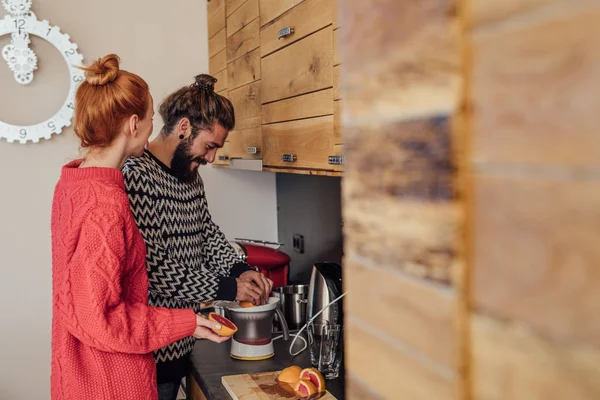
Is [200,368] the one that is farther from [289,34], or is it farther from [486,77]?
[486,77]

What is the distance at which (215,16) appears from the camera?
3.10m

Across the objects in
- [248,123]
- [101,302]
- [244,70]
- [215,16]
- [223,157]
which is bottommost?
[101,302]

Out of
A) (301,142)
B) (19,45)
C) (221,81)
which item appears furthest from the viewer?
(221,81)

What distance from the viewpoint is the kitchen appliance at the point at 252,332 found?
210 centimetres

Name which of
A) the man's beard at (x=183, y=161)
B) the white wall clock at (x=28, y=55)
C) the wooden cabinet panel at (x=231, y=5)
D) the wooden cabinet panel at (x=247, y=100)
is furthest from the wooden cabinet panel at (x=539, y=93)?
the white wall clock at (x=28, y=55)

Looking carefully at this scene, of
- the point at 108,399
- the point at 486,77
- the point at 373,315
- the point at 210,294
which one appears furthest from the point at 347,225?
the point at 210,294

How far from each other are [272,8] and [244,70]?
447 mm

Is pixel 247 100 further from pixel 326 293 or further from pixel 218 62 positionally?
pixel 326 293

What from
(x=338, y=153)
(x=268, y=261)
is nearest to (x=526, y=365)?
(x=338, y=153)

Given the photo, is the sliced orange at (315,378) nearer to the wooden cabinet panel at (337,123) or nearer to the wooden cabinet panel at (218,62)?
the wooden cabinet panel at (337,123)

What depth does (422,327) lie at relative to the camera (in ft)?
1.52

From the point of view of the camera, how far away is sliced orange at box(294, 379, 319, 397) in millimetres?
1755

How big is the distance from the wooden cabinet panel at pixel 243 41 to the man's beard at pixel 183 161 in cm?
56

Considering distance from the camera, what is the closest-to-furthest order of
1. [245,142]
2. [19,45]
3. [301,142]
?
[301,142], [245,142], [19,45]
